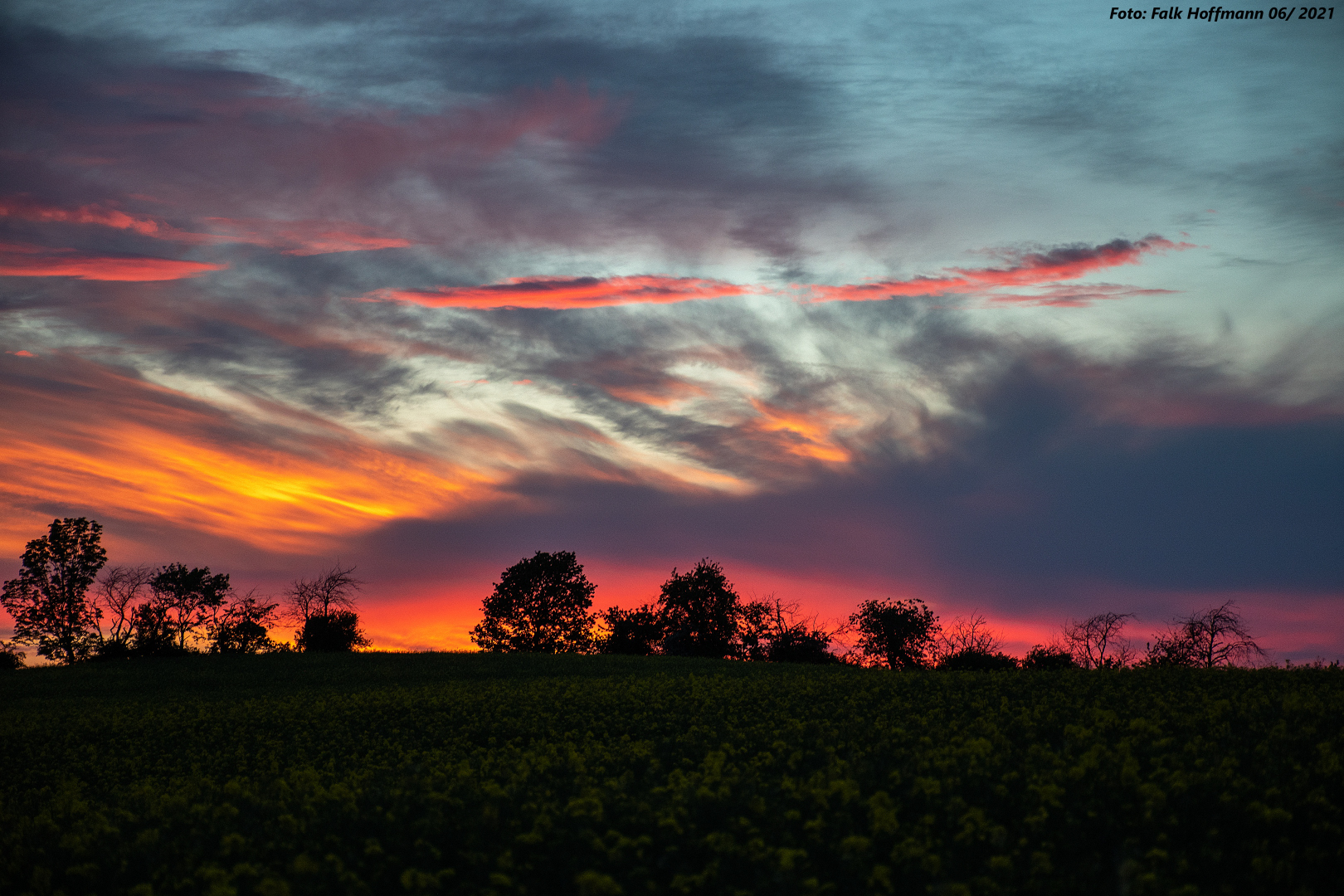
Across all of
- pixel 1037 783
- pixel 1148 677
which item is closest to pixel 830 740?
pixel 1037 783

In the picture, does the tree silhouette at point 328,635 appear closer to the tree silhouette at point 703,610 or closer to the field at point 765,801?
the tree silhouette at point 703,610

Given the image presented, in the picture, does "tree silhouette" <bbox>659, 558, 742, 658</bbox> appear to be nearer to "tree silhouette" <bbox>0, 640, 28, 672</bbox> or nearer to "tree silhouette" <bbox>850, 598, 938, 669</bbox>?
"tree silhouette" <bbox>850, 598, 938, 669</bbox>

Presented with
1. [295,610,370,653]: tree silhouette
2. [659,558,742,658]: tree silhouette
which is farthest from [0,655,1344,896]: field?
[659,558,742,658]: tree silhouette

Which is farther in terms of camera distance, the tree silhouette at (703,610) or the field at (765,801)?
the tree silhouette at (703,610)

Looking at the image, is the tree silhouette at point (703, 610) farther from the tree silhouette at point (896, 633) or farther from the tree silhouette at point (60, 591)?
the tree silhouette at point (60, 591)

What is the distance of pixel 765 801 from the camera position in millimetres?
13820

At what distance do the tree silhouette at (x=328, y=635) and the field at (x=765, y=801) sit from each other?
5091cm

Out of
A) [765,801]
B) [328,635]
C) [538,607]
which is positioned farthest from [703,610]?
[765,801]

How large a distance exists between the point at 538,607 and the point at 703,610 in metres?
18.8

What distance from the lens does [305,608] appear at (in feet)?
273

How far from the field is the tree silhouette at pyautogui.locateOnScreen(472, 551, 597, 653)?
68486 mm

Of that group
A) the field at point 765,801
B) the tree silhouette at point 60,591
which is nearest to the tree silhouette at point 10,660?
the tree silhouette at point 60,591

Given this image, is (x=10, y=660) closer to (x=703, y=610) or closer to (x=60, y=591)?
(x=60, y=591)

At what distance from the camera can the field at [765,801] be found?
11.4 metres
